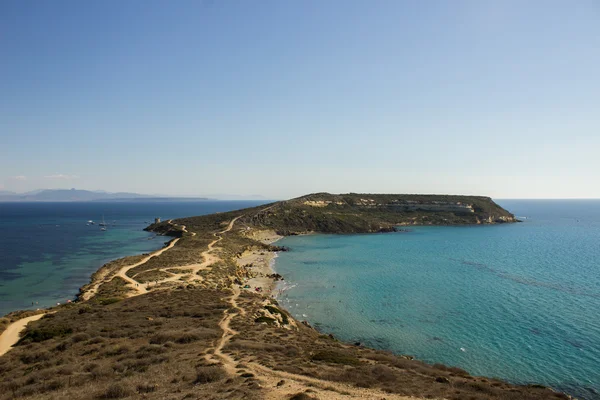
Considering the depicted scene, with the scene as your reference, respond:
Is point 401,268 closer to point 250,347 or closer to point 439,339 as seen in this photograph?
point 439,339

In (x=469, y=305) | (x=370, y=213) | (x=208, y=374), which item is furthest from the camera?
(x=370, y=213)

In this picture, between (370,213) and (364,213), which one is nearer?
(364,213)

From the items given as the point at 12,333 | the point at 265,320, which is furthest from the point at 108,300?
the point at 265,320

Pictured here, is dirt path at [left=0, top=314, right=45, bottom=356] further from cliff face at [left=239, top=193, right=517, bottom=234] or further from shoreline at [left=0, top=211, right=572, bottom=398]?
cliff face at [left=239, top=193, right=517, bottom=234]

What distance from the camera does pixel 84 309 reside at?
34562 mm

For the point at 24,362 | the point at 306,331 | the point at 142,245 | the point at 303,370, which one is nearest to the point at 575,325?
the point at 306,331

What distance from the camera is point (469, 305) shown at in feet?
145

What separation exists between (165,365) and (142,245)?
84.4 metres

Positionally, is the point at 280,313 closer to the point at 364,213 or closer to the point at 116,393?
the point at 116,393

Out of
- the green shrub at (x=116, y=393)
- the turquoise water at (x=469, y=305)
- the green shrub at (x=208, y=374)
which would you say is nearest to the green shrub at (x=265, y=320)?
the turquoise water at (x=469, y=305)

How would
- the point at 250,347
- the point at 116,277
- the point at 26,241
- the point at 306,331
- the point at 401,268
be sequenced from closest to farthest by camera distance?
the point at 250,347 → the point at 306,331 → the point at 116,277 → the point at 401,268 → the point at 26,241

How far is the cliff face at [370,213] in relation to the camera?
134875 mm

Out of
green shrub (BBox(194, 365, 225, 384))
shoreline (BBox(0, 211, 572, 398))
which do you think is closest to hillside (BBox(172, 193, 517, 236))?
shoreline (BBox(0, 211, 572, 398))

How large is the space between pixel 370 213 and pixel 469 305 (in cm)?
12153
